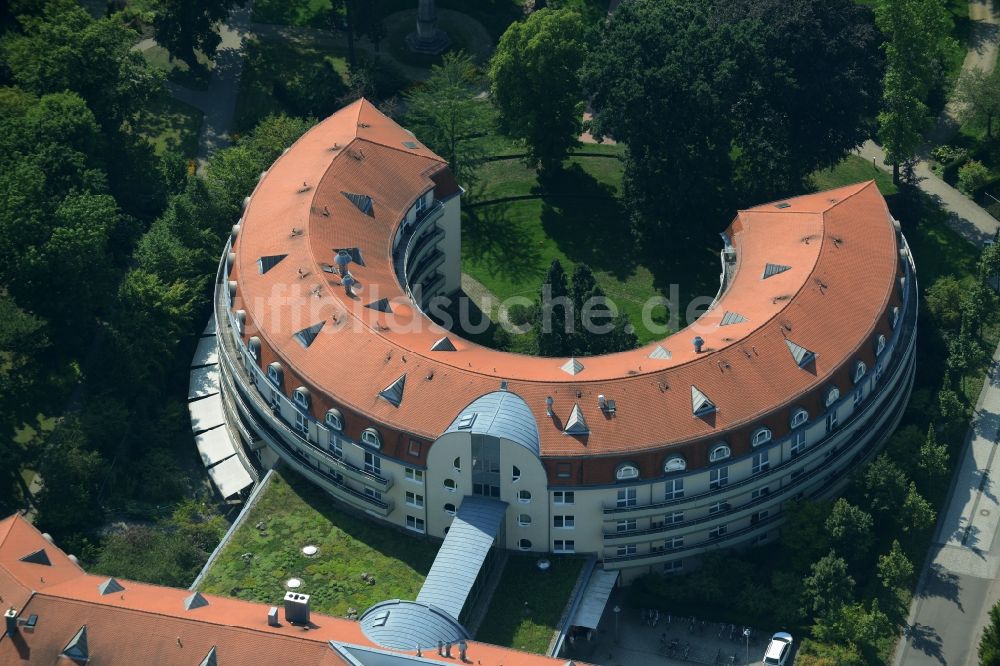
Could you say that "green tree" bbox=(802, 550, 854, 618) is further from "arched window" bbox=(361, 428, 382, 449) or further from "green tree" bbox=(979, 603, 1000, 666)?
"arched window" bbox=(361, 428, 382, 449)

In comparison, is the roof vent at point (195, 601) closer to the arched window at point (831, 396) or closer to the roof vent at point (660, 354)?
the roof vent at point (660, 354)

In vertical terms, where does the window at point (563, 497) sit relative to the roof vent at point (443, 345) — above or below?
below

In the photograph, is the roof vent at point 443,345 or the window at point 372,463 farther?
the roof vent at point 443,345

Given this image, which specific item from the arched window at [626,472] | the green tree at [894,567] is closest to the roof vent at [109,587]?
the arched window at [626,472]

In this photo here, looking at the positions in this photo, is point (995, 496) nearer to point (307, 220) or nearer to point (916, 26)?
point (916, 26)

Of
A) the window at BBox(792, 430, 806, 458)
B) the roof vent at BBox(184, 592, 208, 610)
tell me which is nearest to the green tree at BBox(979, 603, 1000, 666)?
the window at BBox(792, 430, 806, 458)

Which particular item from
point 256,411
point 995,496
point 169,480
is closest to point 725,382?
point 995,496
